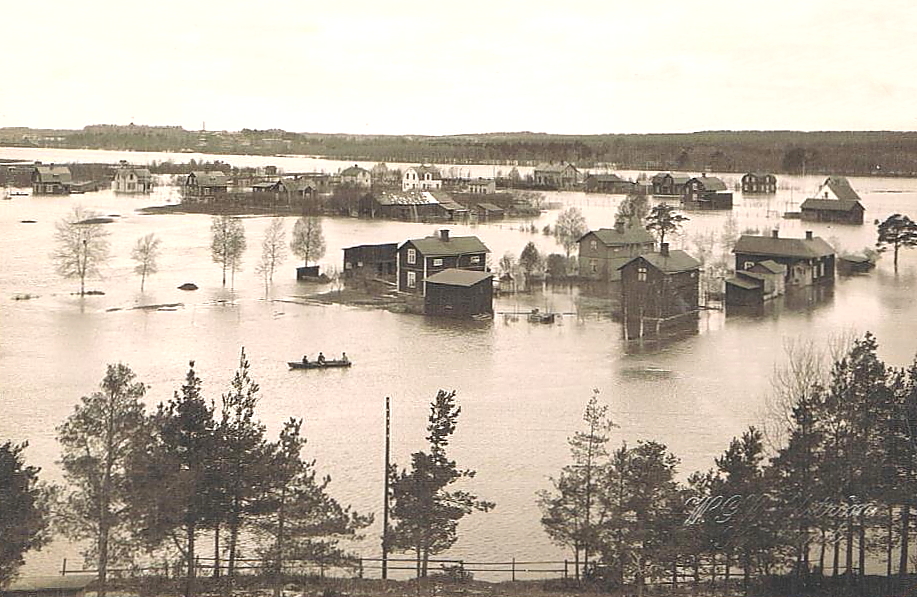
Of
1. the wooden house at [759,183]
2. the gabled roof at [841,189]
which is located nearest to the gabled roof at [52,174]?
the wooden house at [759,183]

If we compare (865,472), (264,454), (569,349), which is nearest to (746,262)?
(569,349)

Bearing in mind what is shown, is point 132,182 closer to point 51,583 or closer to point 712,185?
point 712,185

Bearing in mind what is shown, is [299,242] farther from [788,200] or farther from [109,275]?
[788,200]

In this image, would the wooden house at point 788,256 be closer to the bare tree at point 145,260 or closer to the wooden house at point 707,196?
the bare tree at point 145,260

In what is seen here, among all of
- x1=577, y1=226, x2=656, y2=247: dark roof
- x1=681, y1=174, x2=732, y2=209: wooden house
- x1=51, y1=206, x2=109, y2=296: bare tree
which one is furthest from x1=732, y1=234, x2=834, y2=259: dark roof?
x1=681, y1=174, x2=732, y2=209: wooden house

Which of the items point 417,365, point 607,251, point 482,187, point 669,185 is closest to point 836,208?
point 669,185
